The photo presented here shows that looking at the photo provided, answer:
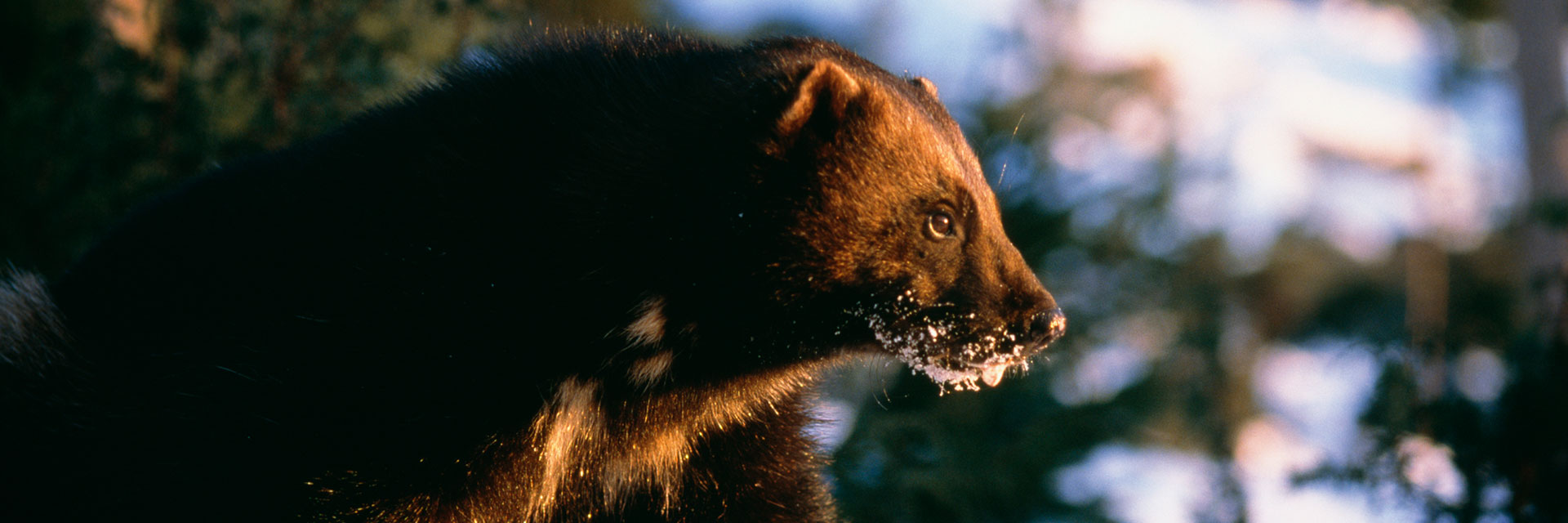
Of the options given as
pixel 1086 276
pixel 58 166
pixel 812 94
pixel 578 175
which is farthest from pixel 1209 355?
pixel 58 166

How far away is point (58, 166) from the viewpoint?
15.5 ft

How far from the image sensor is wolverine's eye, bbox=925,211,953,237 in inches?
95.5

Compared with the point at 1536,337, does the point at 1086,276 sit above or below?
above

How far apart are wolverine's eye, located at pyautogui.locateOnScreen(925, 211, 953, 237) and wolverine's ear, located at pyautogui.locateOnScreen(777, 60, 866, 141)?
0.98 feet

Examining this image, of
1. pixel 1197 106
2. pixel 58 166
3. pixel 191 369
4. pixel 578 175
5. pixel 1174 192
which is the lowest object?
pixel 191 369

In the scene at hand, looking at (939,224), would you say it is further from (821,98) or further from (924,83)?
(924,83)

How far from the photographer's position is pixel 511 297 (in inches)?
88.4

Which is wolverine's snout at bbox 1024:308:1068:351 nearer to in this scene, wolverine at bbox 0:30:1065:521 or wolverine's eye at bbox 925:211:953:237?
wolverine at bbox 0:30:1065:521

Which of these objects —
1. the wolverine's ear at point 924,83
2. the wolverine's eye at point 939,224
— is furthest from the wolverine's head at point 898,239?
the wolverine's ear at point 924,83

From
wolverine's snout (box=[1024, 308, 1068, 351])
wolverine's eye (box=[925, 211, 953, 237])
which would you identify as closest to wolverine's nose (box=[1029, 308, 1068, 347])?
wolverine's snout (box=[1024, 308, 1068, 351])

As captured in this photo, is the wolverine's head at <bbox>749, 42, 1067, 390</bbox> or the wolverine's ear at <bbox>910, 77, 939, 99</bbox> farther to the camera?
the wolverine's ear at <bbox>910, 77, 939, 99</bbox>

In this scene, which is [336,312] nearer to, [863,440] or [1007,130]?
[863,440]

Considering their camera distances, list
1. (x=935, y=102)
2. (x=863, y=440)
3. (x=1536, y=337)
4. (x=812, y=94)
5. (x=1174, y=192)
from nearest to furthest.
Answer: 1. (x=812, y=94)
2. (x=935, y=102)
3. (x=1536, y=337)
4. (x=863, y=440)
5. (x=1174, y=192)

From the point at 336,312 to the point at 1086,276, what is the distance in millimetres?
3890
